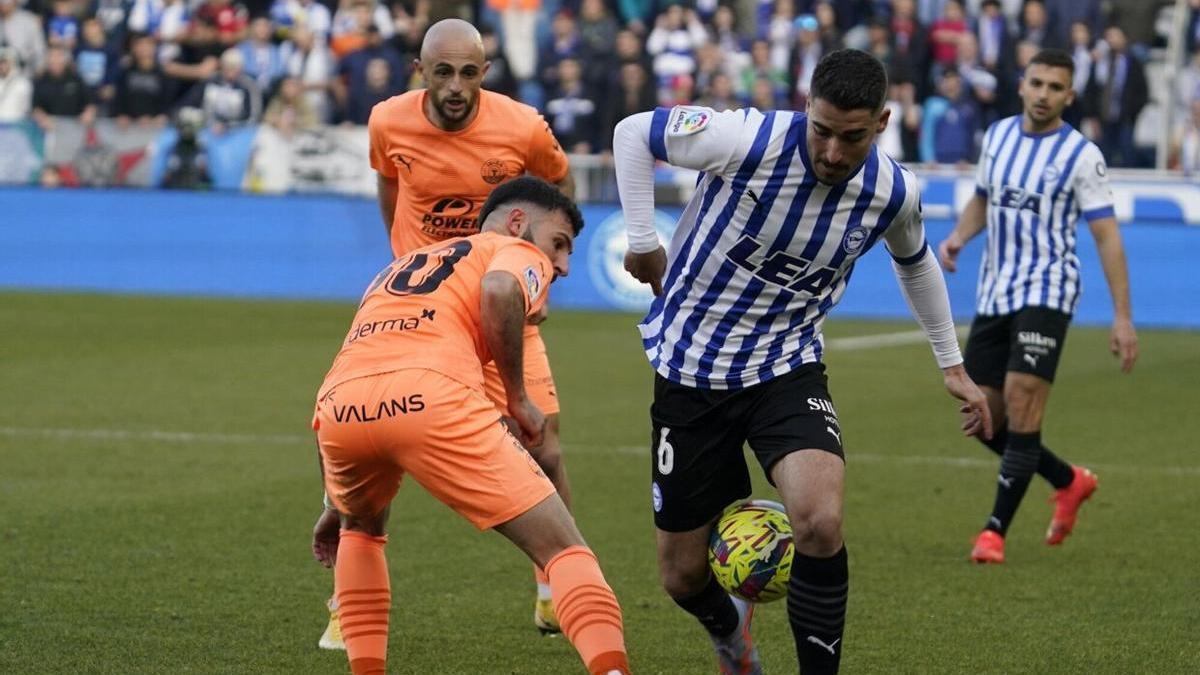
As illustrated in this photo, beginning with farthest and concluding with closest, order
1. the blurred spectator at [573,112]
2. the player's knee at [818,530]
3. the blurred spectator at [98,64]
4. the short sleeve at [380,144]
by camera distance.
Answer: the blurred spectator at [98,64] < the blurred spectator at [573,112] < the short sleeve at [380,144] < the player's knee at [818,530]

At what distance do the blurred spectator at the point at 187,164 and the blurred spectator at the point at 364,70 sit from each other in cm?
194

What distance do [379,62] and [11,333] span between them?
23.3 ft

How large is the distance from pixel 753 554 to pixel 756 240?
3.09ft

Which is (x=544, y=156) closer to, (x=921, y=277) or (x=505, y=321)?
(x=921, y=277)

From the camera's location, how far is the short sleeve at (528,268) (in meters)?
5.16

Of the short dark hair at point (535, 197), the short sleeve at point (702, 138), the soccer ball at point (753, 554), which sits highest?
the short sleeve at point (702, 138)

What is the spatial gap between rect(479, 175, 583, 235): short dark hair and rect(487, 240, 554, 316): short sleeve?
195mm

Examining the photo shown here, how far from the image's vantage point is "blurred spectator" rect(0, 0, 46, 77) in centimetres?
2497

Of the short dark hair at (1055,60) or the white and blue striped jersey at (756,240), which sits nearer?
the white and blue striped jersey at (756,240)

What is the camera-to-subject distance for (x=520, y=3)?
24922mm

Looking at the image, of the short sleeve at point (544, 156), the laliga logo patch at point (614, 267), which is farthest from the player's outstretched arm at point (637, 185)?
the laliga logo patch at point (614, 267)

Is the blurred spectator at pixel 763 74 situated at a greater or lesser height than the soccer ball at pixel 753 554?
lesser

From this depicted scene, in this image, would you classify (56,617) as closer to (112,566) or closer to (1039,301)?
(112,566)

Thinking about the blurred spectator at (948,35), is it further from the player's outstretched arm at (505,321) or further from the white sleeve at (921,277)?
the player's outstretched arm at (505,321)
